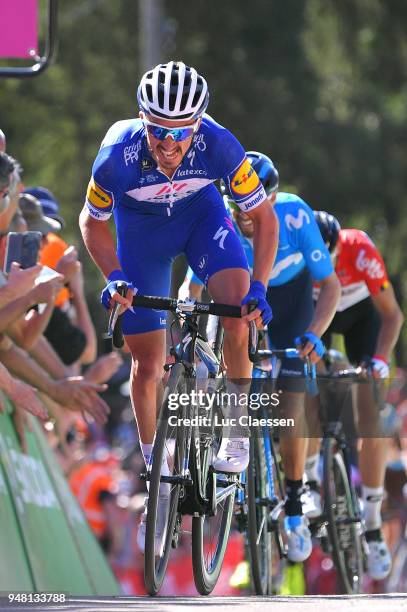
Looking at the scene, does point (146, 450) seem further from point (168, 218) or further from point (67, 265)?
point (67, 265)

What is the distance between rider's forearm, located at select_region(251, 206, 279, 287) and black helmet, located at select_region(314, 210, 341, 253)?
210 centimetres

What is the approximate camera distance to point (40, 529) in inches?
338

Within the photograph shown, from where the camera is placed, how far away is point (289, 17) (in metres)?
31.3

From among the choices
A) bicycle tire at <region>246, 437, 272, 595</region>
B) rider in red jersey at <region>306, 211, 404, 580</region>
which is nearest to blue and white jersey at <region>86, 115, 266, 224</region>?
bicycle tire at <region>246, 437, 272, 595</region>

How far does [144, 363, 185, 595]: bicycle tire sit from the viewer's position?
6.68 metres

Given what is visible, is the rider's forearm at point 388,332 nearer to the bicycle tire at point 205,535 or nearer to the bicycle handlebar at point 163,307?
the bicycle tire at point 205,535

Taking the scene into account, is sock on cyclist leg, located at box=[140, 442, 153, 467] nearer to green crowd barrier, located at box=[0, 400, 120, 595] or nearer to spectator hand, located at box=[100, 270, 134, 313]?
green crowd barrier, located at box=[0, 400, 120, 595]

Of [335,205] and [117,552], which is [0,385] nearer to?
[117,552]

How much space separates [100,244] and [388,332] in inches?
135

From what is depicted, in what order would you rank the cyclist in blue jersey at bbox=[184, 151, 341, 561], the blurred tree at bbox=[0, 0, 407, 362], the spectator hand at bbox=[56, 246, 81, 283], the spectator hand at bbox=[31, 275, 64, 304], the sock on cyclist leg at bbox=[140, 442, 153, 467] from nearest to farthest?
1. the sock on cyclist leg at bbox=[140, 442, 153, 467]
2. the spectator hand at bbox=[31, 275, 64, 304]
3. the cyclist in blue jersey at bbox=[184, 151, 341, 561]
4. the spectator hand at bbox=[56, 246, 81, 283]
5. the blurred tree at bbox=[0, 0, 407, 362]

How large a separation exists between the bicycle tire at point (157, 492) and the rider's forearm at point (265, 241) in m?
0.81

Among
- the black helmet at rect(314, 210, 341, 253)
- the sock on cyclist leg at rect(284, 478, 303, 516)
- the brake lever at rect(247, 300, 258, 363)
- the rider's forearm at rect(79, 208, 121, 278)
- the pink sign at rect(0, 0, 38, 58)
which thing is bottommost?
the sock on cyclist leg at rect(284, 478, 303, 516)

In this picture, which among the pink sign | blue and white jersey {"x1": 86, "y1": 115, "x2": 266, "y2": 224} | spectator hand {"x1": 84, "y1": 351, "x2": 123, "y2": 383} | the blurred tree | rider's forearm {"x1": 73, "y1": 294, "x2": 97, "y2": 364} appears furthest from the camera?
the blurred tree

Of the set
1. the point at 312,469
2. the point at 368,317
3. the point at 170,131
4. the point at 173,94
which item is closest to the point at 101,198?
the point at 170,131
